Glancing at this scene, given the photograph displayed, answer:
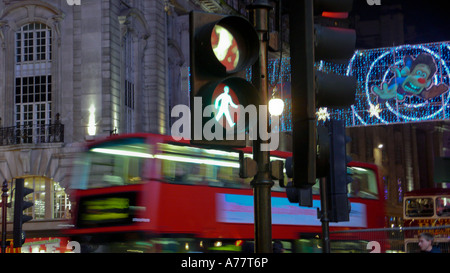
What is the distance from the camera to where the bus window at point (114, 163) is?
732 inches

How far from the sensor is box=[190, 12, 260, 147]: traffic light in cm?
413

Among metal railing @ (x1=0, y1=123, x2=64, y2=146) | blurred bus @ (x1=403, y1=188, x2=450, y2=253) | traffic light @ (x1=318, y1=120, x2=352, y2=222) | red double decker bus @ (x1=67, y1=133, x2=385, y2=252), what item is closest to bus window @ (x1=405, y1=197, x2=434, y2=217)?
blurred bus @ (x1=403, y1=188, x2=450, y2=253)

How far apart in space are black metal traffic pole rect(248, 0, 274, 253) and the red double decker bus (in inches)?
520

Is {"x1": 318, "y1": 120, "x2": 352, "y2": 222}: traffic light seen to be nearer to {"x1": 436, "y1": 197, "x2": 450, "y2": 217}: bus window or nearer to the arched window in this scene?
{"x1": 436, "y1": 197, "x2": 450, "y2": 217}: bus window

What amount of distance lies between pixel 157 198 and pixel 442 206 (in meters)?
17.1

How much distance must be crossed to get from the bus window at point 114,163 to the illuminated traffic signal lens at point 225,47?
1411 cm

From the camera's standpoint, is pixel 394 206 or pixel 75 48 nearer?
pixel 75 48

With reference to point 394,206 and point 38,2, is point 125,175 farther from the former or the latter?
point 394,206

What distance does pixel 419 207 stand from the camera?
31.9 metres
